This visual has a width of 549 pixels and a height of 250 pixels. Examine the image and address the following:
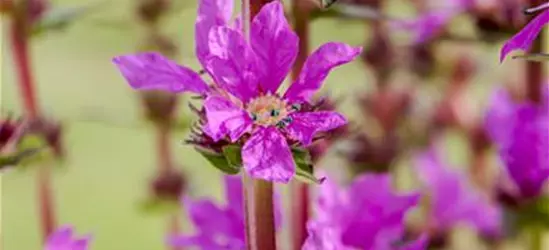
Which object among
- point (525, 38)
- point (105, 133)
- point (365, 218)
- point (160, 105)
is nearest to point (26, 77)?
point (160, 105)

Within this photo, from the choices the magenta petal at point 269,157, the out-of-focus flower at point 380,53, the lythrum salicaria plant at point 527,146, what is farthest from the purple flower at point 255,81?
the out-of-focus flower at point 380,53

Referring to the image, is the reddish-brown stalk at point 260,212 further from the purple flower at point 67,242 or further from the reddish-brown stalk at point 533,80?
the reddish-brown stalk at point 533,80

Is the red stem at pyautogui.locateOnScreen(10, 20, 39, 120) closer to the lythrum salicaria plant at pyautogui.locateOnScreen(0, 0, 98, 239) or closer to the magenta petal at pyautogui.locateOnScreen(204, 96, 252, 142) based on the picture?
the lythrum salicaria plant at pyautogui.locateOnScreen(0, 0, 98, 239)

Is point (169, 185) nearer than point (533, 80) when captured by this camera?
No

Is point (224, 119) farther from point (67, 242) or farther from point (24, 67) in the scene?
point (24, 67)

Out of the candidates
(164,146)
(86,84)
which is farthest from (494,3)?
(86,84)

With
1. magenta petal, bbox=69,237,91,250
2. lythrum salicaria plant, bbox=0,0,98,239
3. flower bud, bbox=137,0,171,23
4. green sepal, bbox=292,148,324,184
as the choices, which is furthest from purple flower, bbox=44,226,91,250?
flower bud, bbox=137,0,171,23

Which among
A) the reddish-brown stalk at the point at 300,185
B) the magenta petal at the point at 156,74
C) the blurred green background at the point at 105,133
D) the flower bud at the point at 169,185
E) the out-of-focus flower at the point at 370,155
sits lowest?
the blurred green background at the point at 105,133
